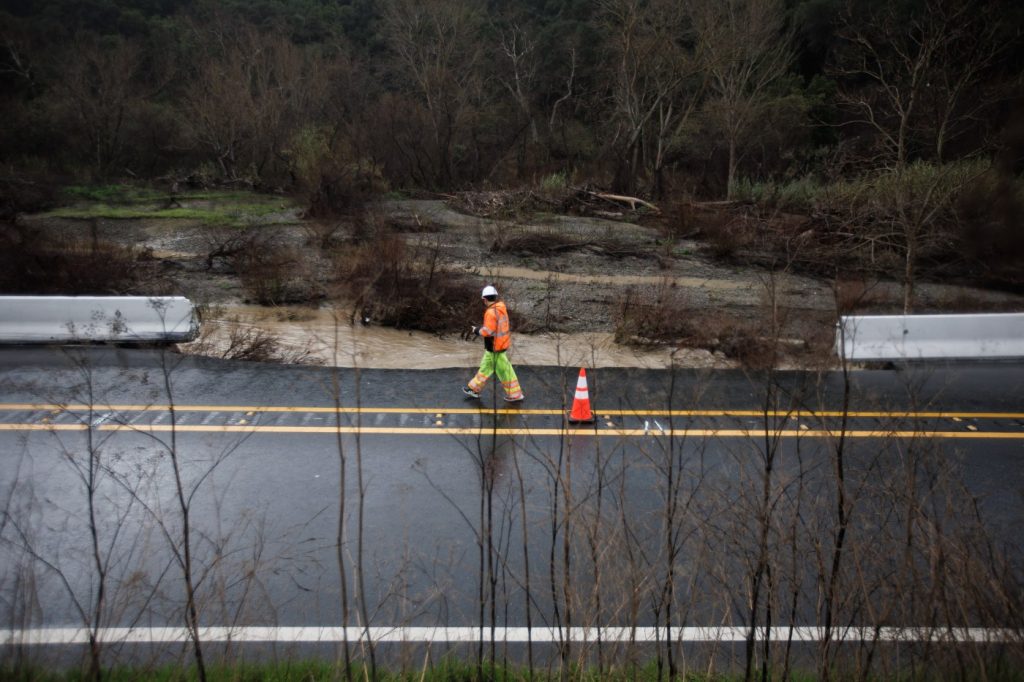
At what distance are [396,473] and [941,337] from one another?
8.51 meters

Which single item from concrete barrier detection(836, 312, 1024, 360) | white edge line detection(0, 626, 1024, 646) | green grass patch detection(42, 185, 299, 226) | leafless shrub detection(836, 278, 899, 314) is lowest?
white edge line detection(0, 626, 1024, 646)

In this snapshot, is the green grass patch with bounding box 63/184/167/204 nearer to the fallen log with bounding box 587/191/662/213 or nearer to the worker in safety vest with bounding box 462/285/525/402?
the fallen log with bounding box 587/191/662/213

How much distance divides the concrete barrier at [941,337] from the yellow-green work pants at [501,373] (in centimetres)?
508

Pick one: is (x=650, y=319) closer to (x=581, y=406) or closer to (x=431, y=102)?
(x=581, y=406)

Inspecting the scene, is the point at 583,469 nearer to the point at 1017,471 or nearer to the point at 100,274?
the point at 1017,471

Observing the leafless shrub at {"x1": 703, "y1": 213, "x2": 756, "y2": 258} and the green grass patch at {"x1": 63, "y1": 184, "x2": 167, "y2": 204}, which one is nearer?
the leafless shrub at {"x1": 703, "y1": 213, "x2": 756, "y2": 258}

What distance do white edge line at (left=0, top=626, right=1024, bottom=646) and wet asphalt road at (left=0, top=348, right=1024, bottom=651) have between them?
12 cm

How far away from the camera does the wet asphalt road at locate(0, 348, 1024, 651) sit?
432 cm

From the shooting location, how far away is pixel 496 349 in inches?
369

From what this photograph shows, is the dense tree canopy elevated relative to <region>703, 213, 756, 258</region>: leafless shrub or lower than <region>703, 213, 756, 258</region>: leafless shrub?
elevated

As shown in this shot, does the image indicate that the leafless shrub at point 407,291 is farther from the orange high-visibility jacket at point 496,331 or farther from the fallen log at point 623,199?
the fallen log at point 623,199

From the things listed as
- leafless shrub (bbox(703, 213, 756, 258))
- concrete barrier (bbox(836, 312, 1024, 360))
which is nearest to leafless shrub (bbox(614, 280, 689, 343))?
concrete barrier (bbox(836, 312, 1024, 360))

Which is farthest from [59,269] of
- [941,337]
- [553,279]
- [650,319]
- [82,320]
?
[941,337]

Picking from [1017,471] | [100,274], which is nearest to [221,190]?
[100,274]
